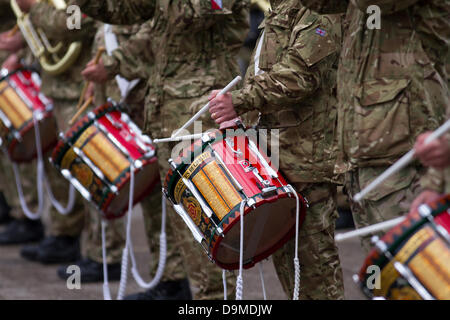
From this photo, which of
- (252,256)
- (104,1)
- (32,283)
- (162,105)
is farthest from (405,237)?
(32,283)

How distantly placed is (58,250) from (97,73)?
1946mm

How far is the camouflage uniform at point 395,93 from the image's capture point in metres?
3.05

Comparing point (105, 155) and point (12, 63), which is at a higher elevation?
point (12, 63)

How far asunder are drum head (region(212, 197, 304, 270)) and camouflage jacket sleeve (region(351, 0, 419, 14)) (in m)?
0.85

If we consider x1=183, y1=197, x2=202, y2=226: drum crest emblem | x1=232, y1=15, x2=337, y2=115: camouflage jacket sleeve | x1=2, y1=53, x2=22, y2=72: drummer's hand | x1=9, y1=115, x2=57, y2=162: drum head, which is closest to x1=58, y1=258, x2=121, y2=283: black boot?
x1=9, y1=115, x2=57, y2=162: drum head

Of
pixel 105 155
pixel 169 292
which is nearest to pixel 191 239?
pixel 105 155

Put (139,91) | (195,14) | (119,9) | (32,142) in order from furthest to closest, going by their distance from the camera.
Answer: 1. (32,142)
2. (139,91)
3. (119,9)
4. (195,14)

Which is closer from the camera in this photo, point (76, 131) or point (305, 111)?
point (305, 111)

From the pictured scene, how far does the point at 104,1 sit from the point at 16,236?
3.05 metres

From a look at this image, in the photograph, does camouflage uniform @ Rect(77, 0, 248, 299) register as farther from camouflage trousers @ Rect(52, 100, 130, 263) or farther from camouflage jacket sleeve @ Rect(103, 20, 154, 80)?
camouflage trousers @ Rect(52, 100, 130, 263)

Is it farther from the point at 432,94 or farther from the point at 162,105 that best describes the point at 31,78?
the point at 432,94

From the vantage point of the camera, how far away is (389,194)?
3.04 m

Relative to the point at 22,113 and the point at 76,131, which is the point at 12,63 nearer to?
the point at 22,113

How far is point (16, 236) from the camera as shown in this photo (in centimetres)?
701
